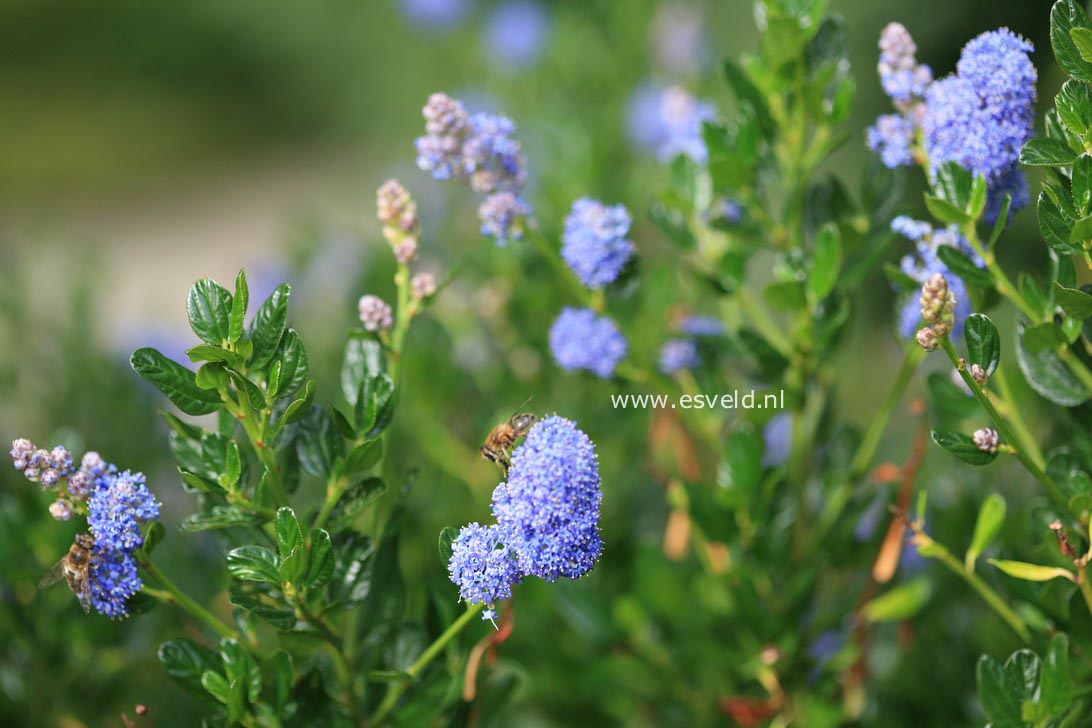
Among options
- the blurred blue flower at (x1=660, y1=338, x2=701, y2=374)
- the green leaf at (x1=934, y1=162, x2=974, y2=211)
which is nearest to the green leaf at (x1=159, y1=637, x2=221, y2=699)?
the blurred blue flower at (x1=660, y1=338, x2=701, y2=374)

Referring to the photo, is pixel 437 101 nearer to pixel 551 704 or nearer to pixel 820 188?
pixel 820 188

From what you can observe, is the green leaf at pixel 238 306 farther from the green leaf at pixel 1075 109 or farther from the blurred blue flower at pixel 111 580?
the green leaf at pixel 1075 109

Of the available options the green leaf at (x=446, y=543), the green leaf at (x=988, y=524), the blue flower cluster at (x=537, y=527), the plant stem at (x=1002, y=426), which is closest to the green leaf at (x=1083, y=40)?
the plant stem at (x=1002, y=426)

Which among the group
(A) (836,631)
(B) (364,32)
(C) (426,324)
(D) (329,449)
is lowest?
(A) (836,631)

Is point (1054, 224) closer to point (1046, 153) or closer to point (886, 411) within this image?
point (1046, 153)

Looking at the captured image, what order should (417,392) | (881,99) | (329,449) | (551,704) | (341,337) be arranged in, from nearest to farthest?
1. (329,449)
2. (551,704)
3. (417,392)
4. (341,337)
5. (881,99)

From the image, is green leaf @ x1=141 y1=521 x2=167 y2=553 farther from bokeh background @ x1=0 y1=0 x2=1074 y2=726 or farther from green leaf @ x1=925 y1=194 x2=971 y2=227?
green leaf @ x1=925 y1=194 x2=971 y2=227

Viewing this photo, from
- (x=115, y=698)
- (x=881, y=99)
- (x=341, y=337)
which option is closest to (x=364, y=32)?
(x=881, y=99)
